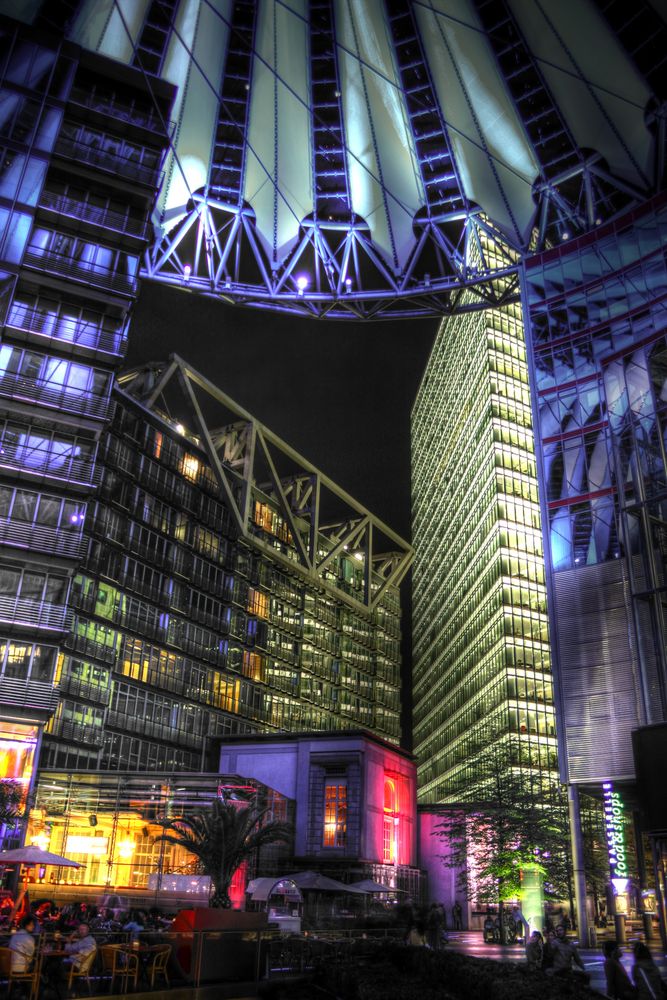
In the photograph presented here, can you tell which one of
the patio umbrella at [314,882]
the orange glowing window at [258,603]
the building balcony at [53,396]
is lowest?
the patio umbrella at [314,882]

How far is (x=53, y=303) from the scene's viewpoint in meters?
48.3

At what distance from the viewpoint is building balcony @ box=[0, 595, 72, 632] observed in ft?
143

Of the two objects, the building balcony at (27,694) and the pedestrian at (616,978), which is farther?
the building balcony at (27,694)

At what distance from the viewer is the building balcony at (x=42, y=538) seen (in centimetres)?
4419

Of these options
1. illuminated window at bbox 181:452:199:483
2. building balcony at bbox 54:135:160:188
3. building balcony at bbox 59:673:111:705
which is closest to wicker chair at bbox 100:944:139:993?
building balcony at bbox 59:673:111:705

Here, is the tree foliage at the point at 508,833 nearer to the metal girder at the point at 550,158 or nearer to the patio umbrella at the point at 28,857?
the patio umbrella at the point at 28,857

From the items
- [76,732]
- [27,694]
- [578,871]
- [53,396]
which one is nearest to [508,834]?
[578,871]

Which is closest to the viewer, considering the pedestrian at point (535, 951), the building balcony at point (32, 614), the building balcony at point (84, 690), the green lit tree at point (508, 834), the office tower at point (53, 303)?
the pedestrian at point (535, 951)

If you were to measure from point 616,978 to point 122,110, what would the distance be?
51.7 metres

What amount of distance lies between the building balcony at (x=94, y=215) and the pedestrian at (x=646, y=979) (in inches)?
1800

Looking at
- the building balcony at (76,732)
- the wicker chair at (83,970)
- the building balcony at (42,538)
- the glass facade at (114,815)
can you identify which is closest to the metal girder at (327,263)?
the building balcony at (42,538)

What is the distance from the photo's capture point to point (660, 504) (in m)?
41.7

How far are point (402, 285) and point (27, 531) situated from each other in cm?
2687

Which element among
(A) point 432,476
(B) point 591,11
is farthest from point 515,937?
(A) point 432,476
